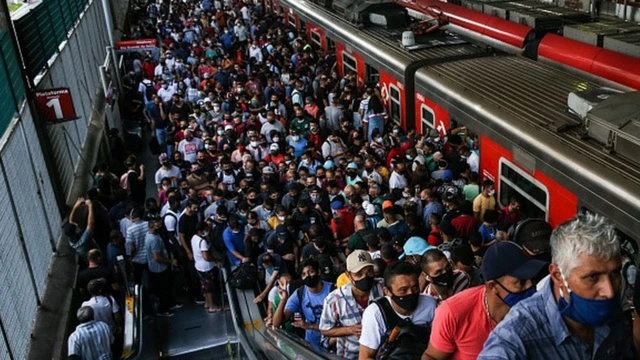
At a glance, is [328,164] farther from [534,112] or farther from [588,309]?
[588,309]

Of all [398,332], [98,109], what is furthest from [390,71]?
[398,332]

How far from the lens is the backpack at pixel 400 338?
3090 millimetres

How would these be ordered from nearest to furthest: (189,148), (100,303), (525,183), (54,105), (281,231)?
(100,303)
(281,231)
(525,183)
(54,105)
(189,148)

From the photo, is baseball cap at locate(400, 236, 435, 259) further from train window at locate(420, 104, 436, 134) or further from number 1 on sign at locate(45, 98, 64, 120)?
number 1 on sign at locate(45, 98, 64, 120)

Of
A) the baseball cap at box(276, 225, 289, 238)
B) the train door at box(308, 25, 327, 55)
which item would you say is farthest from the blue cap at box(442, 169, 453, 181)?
the train door at box(308, 25, 327, 55)

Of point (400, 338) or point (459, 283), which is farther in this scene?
point (459, 283)

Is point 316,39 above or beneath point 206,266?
beneath

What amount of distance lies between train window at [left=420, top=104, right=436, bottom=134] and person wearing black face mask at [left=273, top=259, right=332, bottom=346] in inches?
192

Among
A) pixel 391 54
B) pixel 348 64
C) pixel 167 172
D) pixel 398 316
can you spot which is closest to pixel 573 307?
pixel 398 316

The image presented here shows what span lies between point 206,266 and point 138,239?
2.65 ft

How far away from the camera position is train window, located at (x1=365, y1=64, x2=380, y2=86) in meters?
11.9

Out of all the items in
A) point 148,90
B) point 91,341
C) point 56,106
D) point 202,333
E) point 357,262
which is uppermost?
point 357,262

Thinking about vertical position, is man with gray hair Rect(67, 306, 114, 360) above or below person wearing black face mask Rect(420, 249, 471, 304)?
below

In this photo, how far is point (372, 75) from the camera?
39.9 feet
